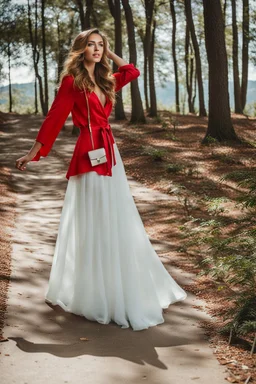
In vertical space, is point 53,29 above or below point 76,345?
above

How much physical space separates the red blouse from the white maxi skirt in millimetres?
111

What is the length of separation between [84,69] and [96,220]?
1.42m

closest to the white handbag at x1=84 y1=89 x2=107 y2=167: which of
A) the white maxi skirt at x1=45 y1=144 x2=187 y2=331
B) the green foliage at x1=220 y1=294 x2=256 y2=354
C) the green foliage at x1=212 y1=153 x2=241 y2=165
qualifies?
the white maxi skirt at x1=45 y1=144 x2=187 y2=331

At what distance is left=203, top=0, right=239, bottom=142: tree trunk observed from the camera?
15.6 m

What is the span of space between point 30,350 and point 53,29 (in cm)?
4025

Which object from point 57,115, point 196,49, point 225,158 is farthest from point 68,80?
point 196,49

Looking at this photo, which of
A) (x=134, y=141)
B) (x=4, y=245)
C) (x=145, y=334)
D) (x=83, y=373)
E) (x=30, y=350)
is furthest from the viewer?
(x=134, y=141)

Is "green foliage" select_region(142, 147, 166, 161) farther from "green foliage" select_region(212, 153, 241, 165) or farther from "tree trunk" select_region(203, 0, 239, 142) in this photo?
"tree trunk" select_region(203, 0, 239, 142)

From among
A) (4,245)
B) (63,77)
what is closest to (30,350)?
(63,77)

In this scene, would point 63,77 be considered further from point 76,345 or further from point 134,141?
point 134,141

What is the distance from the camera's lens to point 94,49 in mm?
4930

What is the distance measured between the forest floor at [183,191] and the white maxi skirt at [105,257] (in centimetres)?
65

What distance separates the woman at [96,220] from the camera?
4883mm

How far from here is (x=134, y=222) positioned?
5.13 meters
